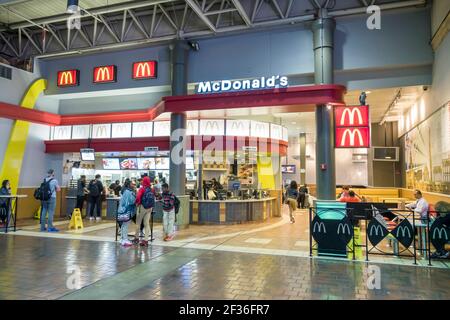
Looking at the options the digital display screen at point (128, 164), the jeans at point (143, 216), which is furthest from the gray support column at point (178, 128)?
the digital display screen at point (128, 164)

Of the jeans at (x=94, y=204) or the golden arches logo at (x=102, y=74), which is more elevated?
the golden arches logo at (x=102, y=74)

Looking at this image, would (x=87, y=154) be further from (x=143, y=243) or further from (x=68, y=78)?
(x=143, y=243)

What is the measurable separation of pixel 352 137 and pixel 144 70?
7.42 m

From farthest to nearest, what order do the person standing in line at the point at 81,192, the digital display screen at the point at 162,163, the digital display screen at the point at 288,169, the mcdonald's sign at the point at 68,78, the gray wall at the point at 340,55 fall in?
the digital display screen at the point at 288,169 < the digital display screen at the point at 162,163 < the mcdonald's sign at the point at 68,78 < the person standing in line at the point at 81,192 < the gray wall at the point at 340,55

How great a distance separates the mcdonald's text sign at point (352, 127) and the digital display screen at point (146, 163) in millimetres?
7708

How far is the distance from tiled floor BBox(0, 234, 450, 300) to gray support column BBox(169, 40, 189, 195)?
144 inches

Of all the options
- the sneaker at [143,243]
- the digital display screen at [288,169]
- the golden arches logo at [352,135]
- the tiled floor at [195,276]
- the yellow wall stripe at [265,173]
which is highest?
the golden arches logo at [352,135]

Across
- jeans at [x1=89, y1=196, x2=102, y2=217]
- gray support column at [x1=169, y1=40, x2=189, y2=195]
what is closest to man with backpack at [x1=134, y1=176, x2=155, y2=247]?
gray support column at [x1=169, y1=40, x2=189, y2=195]

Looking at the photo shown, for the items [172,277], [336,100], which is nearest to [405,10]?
[336,100]

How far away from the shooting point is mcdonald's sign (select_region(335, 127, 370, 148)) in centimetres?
865

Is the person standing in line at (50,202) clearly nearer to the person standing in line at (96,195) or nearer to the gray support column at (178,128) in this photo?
the person standing in line at (96,195)

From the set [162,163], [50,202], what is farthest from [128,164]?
[50,202]

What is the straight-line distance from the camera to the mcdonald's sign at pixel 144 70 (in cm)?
1146
